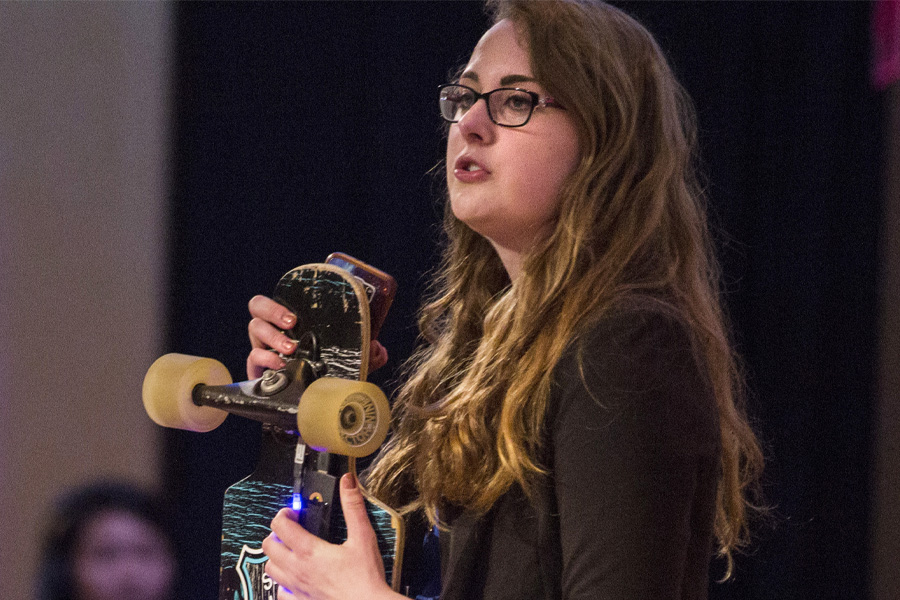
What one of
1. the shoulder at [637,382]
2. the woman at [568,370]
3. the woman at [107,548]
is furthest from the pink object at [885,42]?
the woman at [107,548]

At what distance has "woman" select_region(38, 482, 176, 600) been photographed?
7.30 ft

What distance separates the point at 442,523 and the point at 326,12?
69.7 inches

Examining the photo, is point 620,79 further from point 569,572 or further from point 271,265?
point 271,265

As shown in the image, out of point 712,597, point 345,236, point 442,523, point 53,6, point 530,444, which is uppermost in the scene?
point 53,6

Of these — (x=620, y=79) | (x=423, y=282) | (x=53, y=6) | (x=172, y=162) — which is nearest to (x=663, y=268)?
(x=620, y=79)

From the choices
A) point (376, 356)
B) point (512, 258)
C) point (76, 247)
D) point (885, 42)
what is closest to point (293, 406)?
point (376, 356)

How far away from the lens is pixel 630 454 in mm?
806

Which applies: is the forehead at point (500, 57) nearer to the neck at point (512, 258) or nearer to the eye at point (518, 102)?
the eye at point (518, 102)

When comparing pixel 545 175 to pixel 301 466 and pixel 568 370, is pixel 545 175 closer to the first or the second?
pixel 568 370

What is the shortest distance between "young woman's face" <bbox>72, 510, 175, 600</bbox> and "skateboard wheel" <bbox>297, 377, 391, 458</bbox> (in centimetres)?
161

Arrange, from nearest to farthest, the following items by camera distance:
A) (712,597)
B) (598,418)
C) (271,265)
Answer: (598,418), (712,597), (271,265)

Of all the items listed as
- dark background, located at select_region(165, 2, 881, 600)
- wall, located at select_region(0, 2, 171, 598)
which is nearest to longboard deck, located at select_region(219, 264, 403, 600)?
dark background, located at select_region(165, 2, 881, 600)

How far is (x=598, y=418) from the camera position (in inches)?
32.4

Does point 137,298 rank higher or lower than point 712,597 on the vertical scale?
higher
